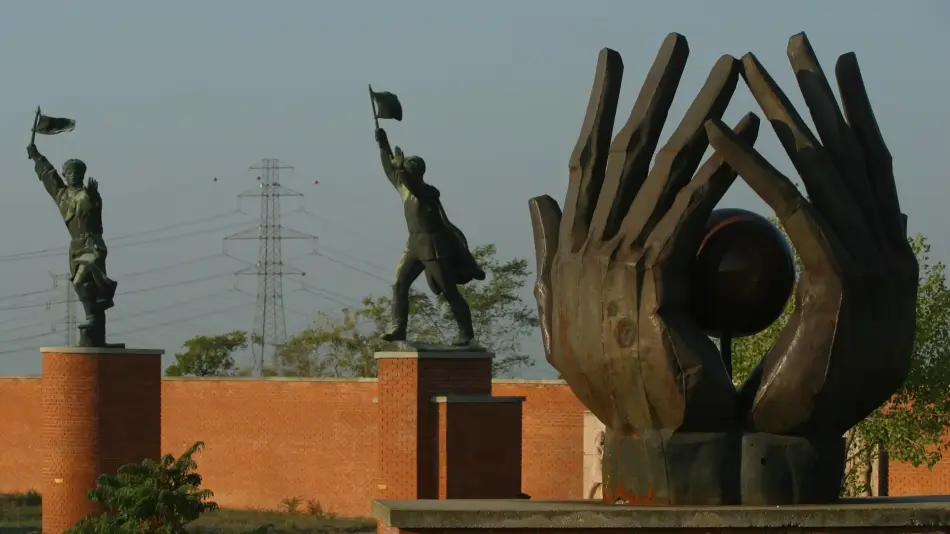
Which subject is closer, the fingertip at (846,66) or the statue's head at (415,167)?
the fingertip at (846,66)

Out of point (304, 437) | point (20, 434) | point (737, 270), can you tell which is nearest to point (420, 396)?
point (737, 270)

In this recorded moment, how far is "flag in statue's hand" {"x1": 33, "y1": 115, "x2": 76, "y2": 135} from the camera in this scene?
23.2 metres

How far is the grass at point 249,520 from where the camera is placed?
30984mm

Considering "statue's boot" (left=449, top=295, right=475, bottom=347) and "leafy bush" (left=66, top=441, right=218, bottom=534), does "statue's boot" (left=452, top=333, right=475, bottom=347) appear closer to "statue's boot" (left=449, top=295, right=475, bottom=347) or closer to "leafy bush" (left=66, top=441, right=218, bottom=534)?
"statue's boot" (left=449, top=295, right=475, bottom=347)

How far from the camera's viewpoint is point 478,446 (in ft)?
73.1

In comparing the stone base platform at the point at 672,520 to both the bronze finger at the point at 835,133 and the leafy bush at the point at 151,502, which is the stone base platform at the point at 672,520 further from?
the leafy bush at the point at 151,502

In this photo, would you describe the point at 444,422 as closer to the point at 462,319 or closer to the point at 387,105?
the point at 462,319

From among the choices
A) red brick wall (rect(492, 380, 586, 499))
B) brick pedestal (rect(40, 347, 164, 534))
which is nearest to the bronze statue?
brick pedestal (rect(40, 347, 164, 534))

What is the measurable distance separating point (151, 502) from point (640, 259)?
964 cm

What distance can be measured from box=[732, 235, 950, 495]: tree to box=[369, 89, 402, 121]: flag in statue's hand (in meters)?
6.38

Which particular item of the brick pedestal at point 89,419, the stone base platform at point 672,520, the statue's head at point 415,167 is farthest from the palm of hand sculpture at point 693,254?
the brick pedestal at point 89,419

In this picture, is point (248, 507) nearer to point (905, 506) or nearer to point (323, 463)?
point (323, 463)

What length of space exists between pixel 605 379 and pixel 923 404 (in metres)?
16.2

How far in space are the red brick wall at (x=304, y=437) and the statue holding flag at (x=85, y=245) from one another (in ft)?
37.2
